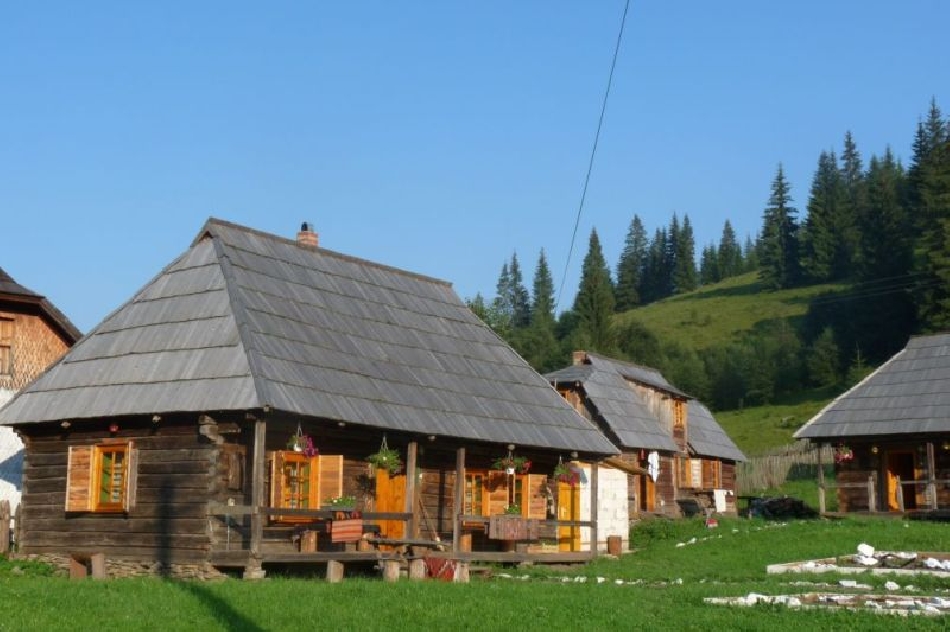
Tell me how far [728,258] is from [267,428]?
14268 cm

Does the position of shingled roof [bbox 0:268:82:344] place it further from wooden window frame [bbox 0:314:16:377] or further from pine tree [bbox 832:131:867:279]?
pine tree [bbox 832:131:867:279]

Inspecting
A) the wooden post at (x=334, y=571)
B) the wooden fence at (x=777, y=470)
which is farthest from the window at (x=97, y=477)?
the wooden fence at (x=777, y=470)

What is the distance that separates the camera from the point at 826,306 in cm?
9369

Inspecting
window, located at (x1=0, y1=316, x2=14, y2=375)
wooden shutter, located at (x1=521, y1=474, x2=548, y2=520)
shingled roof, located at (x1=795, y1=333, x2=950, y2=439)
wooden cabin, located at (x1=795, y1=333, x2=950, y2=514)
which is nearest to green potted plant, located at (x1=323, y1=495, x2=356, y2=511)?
wooden shutter, located at (x1=521, y1=474, x2=548, y2=520)

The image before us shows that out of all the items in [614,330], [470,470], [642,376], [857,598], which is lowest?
[857,598]

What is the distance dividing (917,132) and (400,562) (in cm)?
9497

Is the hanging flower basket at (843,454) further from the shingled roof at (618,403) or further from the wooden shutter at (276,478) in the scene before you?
the wooden shutter at (276,478)

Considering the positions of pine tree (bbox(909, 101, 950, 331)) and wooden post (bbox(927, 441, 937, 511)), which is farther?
pine tree (bbox(909, 101, 950, 331))

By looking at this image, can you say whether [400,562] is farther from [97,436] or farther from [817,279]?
[817,279]

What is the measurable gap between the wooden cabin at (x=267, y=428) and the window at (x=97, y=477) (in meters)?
0.03

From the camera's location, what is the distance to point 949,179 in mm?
71750

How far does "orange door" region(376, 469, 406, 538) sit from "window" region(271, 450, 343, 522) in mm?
2252

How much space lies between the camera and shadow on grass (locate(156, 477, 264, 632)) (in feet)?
48.3

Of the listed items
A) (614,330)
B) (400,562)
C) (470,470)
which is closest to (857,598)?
(400,562)
